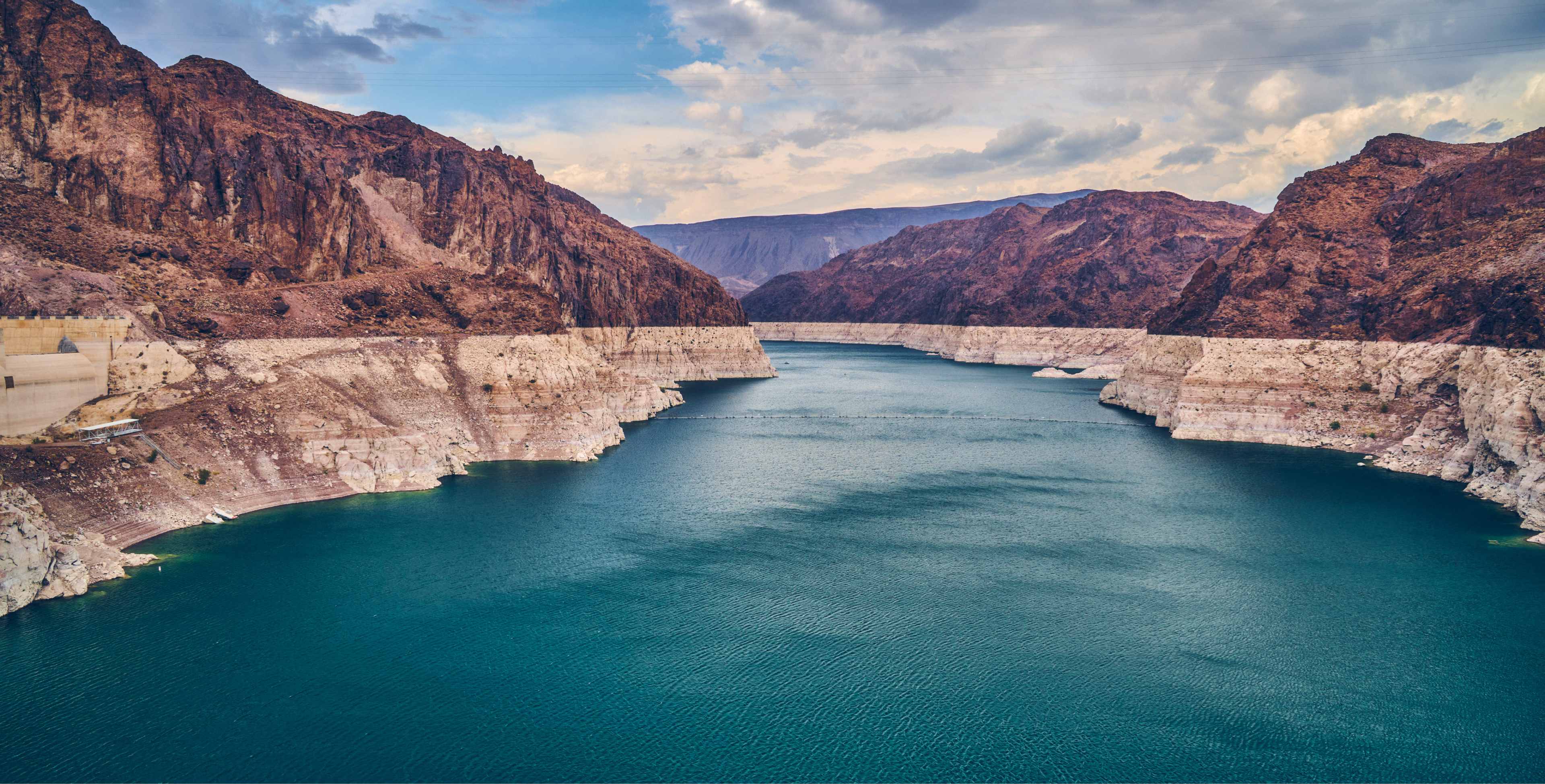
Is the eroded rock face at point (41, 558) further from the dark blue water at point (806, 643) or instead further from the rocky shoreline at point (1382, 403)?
the rocky shoreline at point (1382, 403)

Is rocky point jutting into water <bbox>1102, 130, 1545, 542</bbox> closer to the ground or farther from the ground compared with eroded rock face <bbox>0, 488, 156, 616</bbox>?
farther from the ground

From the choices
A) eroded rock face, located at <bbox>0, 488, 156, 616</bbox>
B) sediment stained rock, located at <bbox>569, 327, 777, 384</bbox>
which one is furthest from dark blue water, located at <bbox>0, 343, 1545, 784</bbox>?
sediment stained rock, located at <bbox>569, 327, 777, 384</bbox>

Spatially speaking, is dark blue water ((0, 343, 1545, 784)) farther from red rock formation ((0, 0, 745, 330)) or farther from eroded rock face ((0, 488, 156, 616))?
→ red rock formation ((0, 0, 745, 330))

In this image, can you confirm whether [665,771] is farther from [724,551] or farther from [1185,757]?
[724,551]

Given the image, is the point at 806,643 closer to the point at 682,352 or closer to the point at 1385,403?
the point at 1385,403

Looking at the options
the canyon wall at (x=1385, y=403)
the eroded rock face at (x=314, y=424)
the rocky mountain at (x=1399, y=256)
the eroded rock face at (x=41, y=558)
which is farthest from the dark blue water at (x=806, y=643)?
the rocky mountain at (x=1399, y=256)

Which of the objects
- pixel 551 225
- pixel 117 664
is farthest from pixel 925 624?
pixel 551 225

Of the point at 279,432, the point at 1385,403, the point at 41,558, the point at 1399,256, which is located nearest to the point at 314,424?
the point at 279,432

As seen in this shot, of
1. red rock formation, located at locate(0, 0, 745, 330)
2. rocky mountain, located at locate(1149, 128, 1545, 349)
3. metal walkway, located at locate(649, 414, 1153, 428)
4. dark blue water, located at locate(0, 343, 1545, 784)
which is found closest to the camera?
dark blue water, located at locate(0, 343, 1545, 784)
